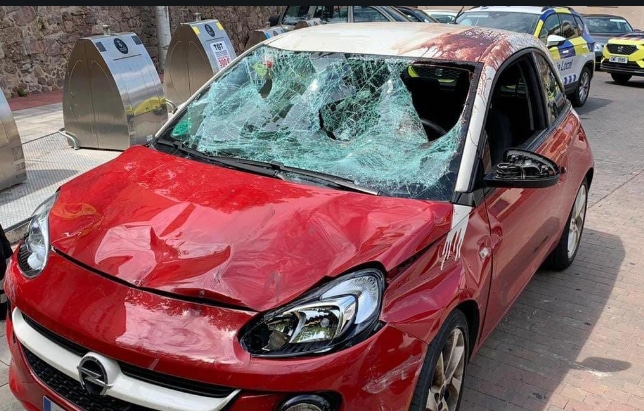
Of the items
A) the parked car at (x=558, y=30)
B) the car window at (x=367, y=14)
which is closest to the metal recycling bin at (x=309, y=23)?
the car window at (x=367, y=14)

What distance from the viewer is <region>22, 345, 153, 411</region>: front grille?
2.01m

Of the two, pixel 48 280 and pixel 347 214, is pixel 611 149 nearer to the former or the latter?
pixel 347 214

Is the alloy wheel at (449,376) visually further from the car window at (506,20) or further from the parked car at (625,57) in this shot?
A: the parked car at (625,57)

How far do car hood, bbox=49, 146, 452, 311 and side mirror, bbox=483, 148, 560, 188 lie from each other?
39 cm

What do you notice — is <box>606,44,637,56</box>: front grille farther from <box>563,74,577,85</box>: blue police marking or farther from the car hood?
the car hood

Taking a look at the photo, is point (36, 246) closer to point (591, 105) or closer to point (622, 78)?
point (591, 105)

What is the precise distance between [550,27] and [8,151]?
29.7 feet

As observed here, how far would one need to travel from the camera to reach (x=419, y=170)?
281 cm

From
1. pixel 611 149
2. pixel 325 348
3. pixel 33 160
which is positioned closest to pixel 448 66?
pixel 325 348

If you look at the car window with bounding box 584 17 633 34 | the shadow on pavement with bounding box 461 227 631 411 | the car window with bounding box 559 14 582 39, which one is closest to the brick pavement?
the shadow on pavement with bounding box 461 227 631 411

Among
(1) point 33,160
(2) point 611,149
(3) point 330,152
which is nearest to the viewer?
(3) point 330,152

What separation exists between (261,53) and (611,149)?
23.2 feet

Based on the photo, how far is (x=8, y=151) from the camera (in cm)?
555

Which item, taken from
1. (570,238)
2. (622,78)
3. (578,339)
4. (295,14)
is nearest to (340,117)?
(578,339)
